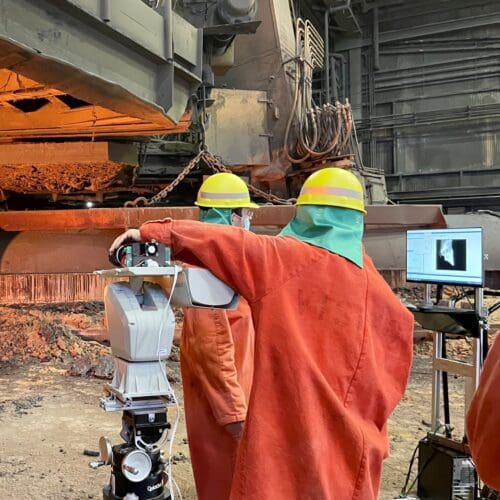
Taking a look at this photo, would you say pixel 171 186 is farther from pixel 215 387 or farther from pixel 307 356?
pixel 307 356

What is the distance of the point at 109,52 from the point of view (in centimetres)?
336

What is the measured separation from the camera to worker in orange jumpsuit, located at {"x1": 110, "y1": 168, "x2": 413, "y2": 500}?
1.62 m

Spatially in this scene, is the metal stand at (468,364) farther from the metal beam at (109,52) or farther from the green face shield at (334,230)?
the metal beam at (109,52)

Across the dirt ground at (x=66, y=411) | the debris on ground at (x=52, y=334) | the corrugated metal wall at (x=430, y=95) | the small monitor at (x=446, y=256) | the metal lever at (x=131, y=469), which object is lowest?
the dirt ground at (x=66, y=411)

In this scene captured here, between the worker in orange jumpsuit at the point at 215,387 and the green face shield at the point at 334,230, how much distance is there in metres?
0.56

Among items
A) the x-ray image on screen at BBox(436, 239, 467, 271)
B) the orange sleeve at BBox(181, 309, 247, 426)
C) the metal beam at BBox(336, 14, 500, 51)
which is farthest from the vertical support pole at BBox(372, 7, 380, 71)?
the orange sleeve at BBox(181, 309, 247, 426)

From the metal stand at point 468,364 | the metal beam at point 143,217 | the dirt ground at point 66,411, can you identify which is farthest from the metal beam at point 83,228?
the metal stand at point 468,364

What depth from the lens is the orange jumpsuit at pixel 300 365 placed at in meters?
1.62

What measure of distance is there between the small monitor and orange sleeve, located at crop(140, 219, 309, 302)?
170cm

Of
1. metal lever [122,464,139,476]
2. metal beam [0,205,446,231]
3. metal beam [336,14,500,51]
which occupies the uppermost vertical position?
metal beam [336,14,500,51]

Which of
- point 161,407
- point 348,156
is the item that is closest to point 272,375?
point 161,407

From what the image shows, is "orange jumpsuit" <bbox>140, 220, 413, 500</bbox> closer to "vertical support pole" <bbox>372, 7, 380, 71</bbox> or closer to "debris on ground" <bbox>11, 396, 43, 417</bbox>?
"debris on ground" <bbox>11, 396, 43, 417</bbox>

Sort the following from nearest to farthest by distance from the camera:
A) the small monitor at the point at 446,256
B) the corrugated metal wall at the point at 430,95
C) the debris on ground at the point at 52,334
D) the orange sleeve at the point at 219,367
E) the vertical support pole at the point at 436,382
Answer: the orange sleeve at the point at 219,367 → the small monitor at the point at 446,256 → the vertical support pole at the point at 436,382 → the debris on ground at the point at 52,334 → the corrugated metal wall at the point at 430,95

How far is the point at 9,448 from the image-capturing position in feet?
12.6
